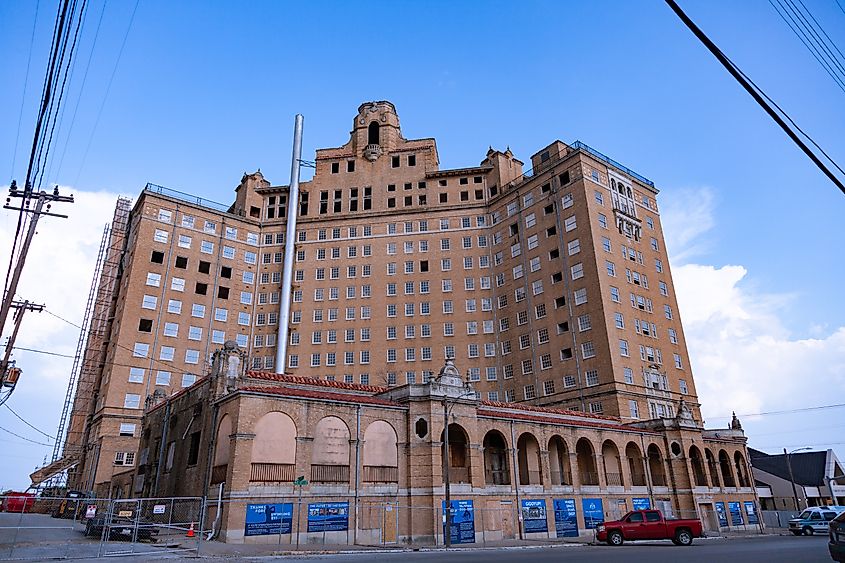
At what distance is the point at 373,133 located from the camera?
88500 millimetres

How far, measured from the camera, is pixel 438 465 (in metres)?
34.7

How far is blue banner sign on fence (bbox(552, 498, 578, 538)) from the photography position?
128 ft

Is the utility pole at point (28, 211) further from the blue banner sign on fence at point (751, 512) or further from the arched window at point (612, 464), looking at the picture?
the blue banner sign on fence at point (751, 512)

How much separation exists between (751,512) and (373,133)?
6925cm

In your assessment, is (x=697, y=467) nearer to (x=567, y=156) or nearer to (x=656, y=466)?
(x=656, y=466)

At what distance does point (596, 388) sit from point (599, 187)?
Answer: 24.6m

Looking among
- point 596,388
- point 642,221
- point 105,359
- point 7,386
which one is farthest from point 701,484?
point 105,359

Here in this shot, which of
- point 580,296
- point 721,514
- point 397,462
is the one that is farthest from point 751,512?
point 397,462

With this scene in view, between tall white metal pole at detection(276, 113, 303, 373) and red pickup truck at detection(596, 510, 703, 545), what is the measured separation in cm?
4553

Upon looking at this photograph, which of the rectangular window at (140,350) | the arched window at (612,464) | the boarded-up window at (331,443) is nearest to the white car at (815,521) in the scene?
the arched window at (612,464)

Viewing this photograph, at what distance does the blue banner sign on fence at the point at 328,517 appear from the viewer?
30.4 m

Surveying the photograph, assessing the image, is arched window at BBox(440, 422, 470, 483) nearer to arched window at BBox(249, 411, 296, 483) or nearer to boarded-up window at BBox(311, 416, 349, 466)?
boarded-up window at BBox(311, 416, 349, 466)

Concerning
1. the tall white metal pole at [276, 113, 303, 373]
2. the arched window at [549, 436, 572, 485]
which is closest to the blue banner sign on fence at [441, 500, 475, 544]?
the arched window at [549, 436, 572, 485]

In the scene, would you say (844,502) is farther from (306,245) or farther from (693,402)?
(306,245)
